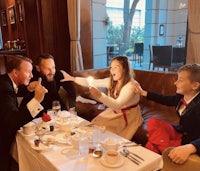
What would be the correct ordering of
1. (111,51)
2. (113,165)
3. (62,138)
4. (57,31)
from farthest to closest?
(111,51) < (57,31) < (62,138) < (113,165)

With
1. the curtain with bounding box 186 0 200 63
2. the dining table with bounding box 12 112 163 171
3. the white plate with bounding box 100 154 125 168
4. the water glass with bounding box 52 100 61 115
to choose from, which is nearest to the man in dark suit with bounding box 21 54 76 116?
the water glass with bounding box 52 100 61 115

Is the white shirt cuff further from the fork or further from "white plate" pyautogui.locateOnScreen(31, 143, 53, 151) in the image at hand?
the fork

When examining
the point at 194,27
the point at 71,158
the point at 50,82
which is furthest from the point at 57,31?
the point at 71,158

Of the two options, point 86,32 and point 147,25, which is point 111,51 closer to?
point 86,32

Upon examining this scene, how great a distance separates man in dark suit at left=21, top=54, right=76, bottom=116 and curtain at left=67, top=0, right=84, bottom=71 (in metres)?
1.45

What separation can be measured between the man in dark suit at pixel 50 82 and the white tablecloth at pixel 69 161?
2.45 ft

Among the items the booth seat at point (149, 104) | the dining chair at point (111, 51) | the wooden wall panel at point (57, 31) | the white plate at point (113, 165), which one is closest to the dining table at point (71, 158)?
the white plate at point (113, 165)

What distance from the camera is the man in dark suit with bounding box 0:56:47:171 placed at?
1.44 metres

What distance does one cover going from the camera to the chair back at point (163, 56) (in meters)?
4.52

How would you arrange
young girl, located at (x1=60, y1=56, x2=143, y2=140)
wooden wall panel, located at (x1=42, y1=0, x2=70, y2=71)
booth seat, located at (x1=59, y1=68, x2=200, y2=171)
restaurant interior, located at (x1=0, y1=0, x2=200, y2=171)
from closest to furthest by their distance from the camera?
restaurant interior, located at (x1=0, y1=0, x2=200, y2=171)
young girl, located at (x1=60, y1=56, x2=143, y2=140)
booth seat, located at (x1=59, y1=68, x2=200, y2=171)
wooden wall panel, located at (x1=42, y1=0, x2=70, y2=71)

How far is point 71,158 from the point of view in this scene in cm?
119

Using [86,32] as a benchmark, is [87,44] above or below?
below

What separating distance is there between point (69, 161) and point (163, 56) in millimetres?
3954

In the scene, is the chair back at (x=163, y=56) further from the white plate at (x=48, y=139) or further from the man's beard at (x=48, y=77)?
the white plate at (x=48, y=139)
